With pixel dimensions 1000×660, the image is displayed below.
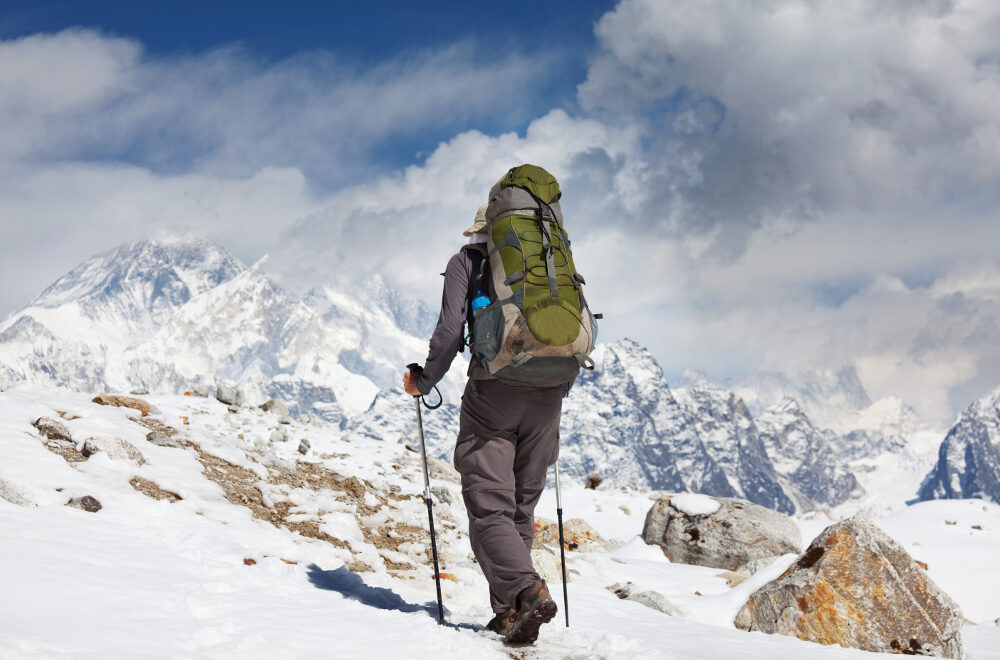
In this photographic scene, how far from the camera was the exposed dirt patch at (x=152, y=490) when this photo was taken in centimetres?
741

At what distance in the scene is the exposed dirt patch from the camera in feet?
24.3

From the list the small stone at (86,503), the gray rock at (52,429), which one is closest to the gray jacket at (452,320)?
the small stone at (86,503)

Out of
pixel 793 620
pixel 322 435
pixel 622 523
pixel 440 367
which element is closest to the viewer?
pixel 440 367

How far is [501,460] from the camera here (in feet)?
18.3

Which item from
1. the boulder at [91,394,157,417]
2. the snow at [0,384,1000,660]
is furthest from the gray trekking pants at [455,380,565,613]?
the boulder at [91,394,157,417]

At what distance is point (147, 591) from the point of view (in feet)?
15.3

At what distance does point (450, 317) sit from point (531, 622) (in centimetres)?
239

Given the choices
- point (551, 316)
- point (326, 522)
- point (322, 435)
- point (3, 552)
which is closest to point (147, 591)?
point (3, 552)

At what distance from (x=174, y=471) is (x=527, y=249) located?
19.2 ft

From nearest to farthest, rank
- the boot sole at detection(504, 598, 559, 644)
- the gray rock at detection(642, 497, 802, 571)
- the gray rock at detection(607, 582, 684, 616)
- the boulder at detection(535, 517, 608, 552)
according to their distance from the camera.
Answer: the boot sole at detection(504, 598, 559, 644) → the gray rock at detection(607, 582, 684, 616) → the boulder at detection(535, 517, 608, 552) → the gray rock at detection(642, 497, 802, 571)

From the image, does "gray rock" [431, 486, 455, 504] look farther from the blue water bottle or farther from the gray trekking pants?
the blue water bottle

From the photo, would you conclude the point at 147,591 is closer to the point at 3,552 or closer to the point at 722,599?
the point at 3,552

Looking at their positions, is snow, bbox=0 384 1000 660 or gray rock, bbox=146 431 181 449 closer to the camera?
snow, bbox=0 384 1000 660

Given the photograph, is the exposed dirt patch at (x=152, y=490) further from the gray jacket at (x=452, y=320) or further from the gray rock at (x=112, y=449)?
the gray jacket at (x=452, y=320)
